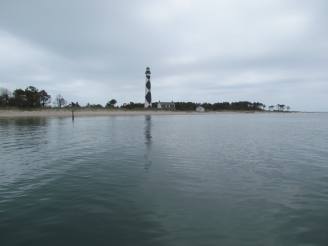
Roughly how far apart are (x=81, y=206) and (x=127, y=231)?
3.55 metres

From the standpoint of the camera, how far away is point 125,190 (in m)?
16.0

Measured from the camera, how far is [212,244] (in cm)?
973

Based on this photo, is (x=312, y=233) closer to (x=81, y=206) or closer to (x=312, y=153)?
(x=81, y=206)

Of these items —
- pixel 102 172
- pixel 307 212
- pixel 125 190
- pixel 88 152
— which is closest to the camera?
pixel 307 212

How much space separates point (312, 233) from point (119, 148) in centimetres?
2407

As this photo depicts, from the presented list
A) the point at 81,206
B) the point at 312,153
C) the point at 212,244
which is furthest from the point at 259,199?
the point at 312,153

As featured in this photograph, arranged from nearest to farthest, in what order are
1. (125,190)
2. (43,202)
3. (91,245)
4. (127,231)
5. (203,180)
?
(91,245) → (127,231) → (43,202) → (125,190) → (203,180)

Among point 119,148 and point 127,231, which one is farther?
point 119,148

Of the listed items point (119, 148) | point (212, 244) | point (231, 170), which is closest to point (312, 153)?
point (231, 170)

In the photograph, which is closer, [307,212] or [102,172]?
[307,212]

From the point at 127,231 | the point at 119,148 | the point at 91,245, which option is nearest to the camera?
the point at 91,245

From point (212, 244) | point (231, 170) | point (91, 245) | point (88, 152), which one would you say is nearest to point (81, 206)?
point (91, 245)

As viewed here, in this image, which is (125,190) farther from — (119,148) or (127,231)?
(119,148)

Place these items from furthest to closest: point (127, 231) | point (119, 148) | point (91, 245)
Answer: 1. point (119, 148)
2. point (127, 231)
3. point (91, 245)
